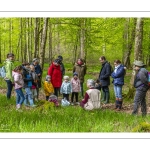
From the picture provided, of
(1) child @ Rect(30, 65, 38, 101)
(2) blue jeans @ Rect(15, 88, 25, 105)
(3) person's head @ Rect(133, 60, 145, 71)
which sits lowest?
(2) blue jeans @ Rect(15, 88, 25, 105)

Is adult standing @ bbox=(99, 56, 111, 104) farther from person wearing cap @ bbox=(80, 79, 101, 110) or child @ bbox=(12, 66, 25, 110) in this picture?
child @ bbox=(12, 66, 25, 110)

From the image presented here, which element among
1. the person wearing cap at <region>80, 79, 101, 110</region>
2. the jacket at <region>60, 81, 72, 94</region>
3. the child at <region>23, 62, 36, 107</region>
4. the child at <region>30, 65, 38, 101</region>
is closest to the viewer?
the person wearing cap at <region>80, 79, 101, 110</region>

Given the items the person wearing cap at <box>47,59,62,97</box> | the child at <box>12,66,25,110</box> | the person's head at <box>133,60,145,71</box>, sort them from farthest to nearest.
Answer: the person wearing cap at <box>47,59,62,97</box> < the child at <box>12,66,25,110</box> < the person's head at <box>133,60,145,71</box>

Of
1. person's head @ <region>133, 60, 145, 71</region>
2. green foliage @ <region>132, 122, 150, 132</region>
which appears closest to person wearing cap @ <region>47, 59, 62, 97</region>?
person's head @ <region>133, 60, 145, 71</region>

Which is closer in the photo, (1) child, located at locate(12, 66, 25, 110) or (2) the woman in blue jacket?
(1) child, located at locate(12, 66, 25, 110)

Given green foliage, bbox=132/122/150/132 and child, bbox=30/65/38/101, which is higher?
child, bbox=30/65/38/101

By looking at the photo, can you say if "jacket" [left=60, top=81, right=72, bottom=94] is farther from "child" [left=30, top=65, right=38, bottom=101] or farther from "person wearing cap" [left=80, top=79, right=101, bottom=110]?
"person wearing cap" [left=80, top=79, right=101, bottom=110]

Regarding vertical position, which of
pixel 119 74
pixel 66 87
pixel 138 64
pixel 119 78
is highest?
pixel 138 64

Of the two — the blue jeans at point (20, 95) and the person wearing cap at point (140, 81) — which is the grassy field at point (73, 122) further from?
the blue jeans at point (20, 95)

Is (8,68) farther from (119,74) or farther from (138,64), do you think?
(138,64)

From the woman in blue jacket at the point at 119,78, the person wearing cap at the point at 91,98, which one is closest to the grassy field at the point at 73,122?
the person wearing cap at the point at 91,98

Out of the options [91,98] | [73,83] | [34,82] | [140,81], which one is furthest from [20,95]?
[140,81]

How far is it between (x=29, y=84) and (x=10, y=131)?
3.89m
